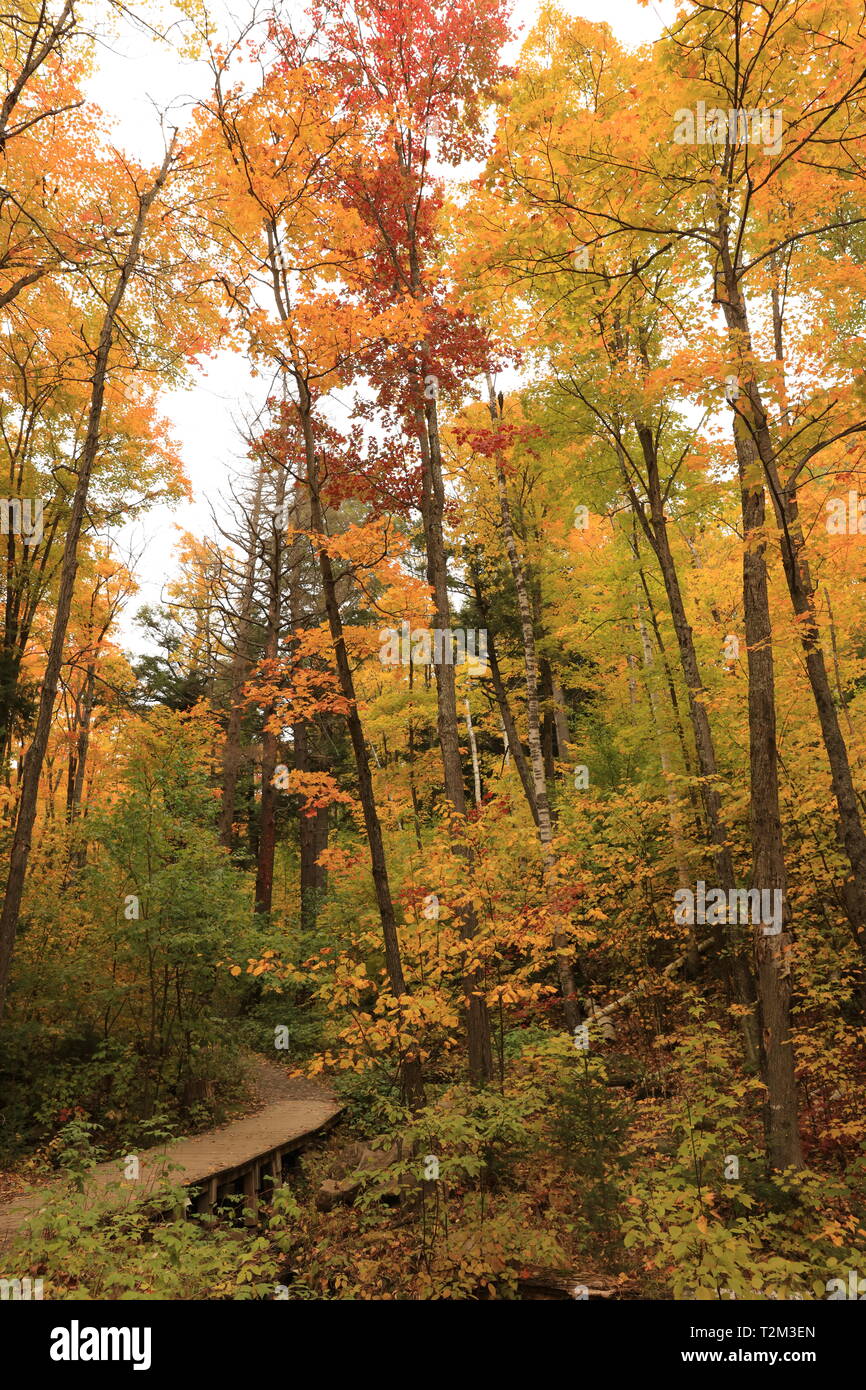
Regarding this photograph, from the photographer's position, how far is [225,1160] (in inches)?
331

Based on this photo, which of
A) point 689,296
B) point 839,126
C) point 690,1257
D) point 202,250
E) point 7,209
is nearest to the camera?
point 690,1257

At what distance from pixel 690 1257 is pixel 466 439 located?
328 inches

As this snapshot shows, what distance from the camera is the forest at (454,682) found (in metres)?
5.70

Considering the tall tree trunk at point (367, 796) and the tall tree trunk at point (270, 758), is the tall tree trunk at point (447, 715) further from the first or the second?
the tall tree trunk at point (270, 758)

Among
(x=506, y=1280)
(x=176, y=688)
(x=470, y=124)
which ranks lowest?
(x=506, y=1280)

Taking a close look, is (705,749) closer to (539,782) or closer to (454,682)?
(539,782)

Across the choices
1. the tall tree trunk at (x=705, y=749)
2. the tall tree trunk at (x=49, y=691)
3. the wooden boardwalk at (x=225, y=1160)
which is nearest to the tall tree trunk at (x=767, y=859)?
the tall tree trunk at (x=705, y=749)

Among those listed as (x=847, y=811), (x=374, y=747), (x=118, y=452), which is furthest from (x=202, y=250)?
→ (x=374, y=747)

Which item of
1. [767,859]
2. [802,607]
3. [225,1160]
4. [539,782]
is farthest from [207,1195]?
[802,607]

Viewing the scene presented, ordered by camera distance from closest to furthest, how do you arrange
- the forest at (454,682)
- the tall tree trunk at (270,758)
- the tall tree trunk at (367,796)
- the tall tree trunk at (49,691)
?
the forest at (454,682), the tall tree trunk at (49,691), the tall tree trunk at (367,796), the tall tree trunk at (270,758)

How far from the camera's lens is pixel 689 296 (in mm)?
10203

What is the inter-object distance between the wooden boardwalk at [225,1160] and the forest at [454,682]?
3.5 inches

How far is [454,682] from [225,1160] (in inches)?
256

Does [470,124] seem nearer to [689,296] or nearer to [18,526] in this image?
[689,296]
